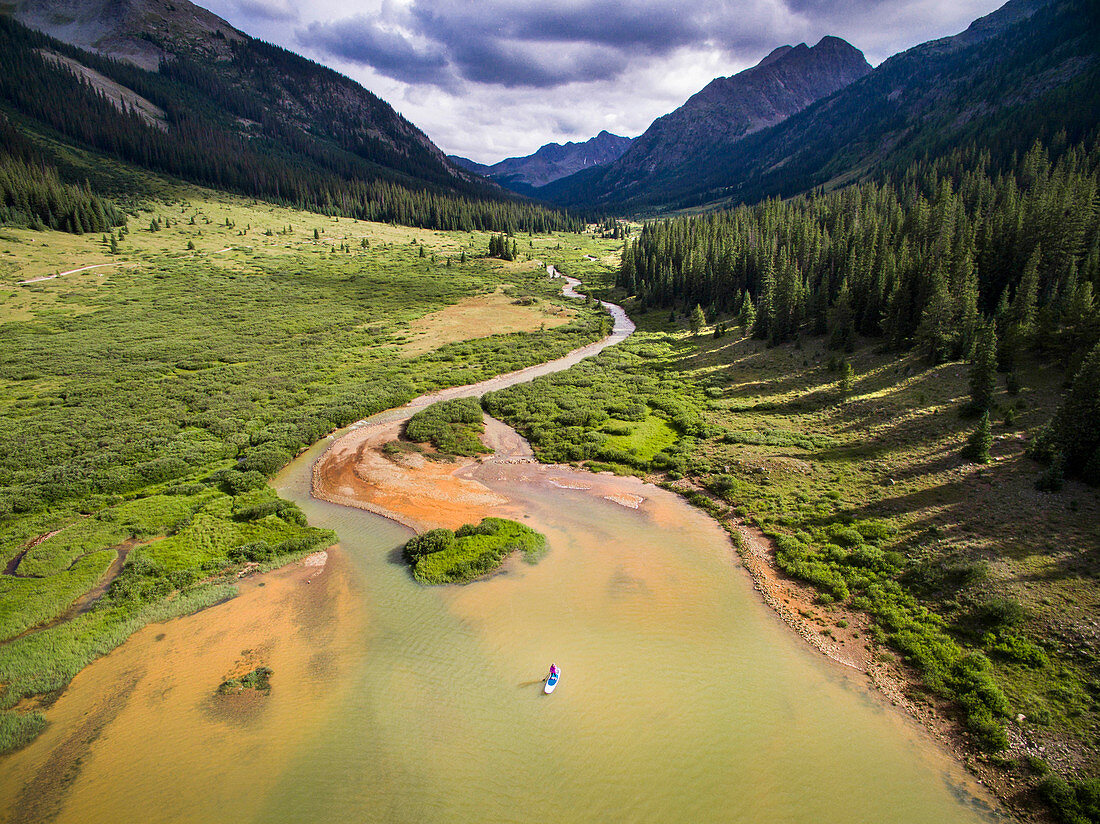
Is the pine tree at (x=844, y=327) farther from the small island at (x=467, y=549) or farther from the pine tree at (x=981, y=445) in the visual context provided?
the small island at (x=467, y=549)

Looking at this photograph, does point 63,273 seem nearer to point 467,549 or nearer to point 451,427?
point 451,427

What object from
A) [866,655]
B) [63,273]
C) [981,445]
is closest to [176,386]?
[866,655]

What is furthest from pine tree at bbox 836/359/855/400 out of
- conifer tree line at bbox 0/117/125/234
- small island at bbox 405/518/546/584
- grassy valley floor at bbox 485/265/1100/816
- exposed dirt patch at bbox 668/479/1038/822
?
conifer tree line at bbox 0/117/125/234

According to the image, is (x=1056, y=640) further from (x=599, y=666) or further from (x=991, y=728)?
(x=599, y=666)

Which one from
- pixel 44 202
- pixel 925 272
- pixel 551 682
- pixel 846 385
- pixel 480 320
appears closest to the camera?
pixel 551 682

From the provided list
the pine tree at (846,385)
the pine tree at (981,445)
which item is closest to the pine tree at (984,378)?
the pine tree at (981,445)

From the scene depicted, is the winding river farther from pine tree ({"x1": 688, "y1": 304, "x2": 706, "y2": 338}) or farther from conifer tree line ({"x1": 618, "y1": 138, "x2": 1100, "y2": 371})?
pine tree ({"x1": 688, "y1": 304, "x2": 706, "y2": 338})
